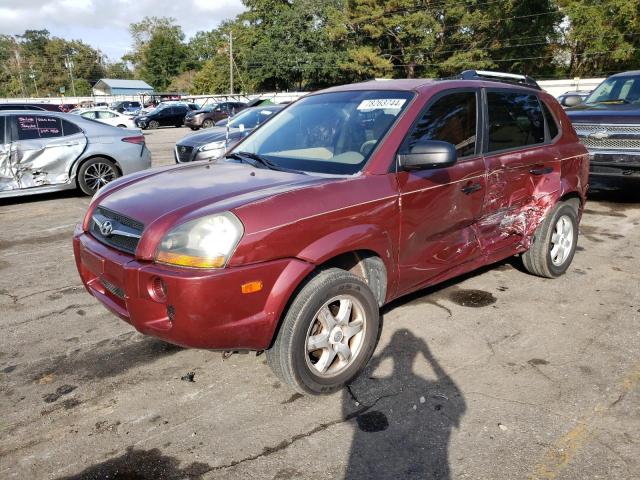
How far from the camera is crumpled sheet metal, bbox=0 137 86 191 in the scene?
7852 mm

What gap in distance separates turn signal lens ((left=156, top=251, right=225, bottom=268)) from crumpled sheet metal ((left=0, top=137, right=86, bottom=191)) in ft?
22.0

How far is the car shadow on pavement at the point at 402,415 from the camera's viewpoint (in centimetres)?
240

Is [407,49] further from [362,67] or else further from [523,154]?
[523,154]

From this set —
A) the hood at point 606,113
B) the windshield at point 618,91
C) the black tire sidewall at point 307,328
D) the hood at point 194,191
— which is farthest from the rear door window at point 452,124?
the windshield at point 618,91

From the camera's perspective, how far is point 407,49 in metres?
51.8

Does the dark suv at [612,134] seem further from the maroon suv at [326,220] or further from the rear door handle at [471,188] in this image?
the rear door handle at [471,188]

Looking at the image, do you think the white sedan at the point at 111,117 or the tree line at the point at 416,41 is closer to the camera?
the white sedan at the point at 111,117

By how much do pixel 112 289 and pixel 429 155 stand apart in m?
2.00

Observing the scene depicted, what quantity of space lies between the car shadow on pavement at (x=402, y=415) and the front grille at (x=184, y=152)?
7020 millimetres

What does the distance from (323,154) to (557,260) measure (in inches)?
107

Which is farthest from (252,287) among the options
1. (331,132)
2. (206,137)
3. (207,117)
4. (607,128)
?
(207,117)

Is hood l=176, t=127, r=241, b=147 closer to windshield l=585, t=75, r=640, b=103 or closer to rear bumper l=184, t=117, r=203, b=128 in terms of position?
windshield l=585, t=75, r=640, b=103

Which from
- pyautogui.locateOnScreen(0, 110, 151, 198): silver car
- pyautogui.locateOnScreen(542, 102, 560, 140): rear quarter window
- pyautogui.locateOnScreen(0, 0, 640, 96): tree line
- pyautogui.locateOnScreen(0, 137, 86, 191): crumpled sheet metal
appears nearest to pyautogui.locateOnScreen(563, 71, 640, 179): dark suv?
pyautogui.locateOnScreen(542, 102, 560, 140): rear quarter window

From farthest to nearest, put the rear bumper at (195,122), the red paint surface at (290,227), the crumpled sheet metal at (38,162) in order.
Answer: the rear bumper at (195,122), the crumpled sheet metal at (38,162), the red paint surface at (290,227)
